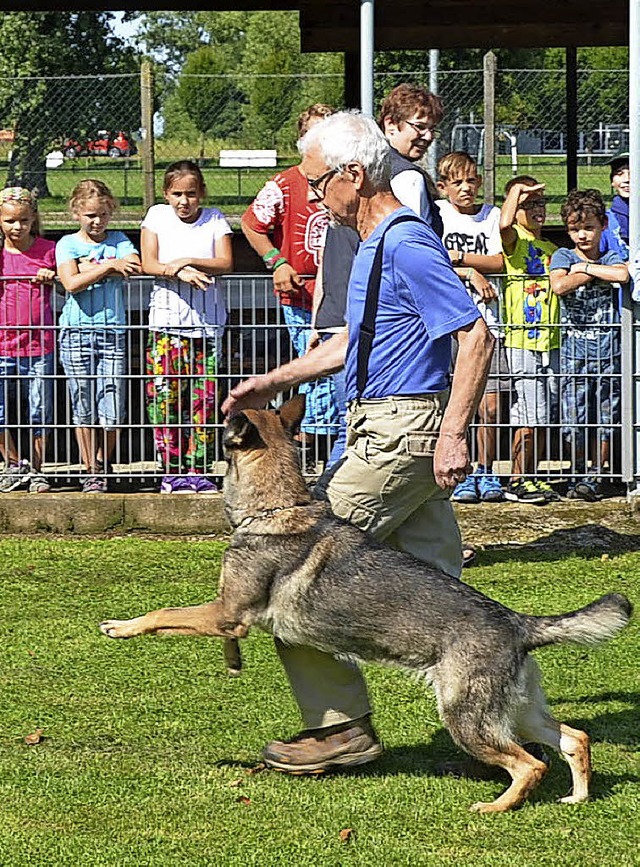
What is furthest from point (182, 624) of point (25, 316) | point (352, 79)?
point (352, 79)

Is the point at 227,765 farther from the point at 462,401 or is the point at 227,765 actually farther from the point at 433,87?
the point at 433,87

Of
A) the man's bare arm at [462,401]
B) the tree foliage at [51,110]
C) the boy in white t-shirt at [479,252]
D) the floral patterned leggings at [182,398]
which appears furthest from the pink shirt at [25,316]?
the tree foliage at [51,110]

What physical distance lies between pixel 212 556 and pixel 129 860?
185 inches

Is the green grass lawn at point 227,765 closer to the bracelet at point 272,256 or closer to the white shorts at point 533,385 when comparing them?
the white shorts at point 533,385

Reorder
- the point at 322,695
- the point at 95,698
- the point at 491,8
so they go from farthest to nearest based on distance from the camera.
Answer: the point at 491,8
the point at 95,698
the point at 322,695

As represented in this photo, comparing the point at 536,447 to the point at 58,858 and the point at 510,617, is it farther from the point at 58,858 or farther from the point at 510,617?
the point at 58,858

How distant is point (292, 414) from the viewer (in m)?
5.41

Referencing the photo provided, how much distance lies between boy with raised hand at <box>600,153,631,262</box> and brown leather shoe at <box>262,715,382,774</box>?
18.3ft

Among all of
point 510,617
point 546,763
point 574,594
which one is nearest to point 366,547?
point 510,617

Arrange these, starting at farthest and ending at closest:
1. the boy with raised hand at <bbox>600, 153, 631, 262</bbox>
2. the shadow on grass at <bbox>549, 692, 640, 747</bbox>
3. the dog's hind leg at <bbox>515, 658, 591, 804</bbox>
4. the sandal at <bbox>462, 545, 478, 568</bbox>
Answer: the boy with raised hand at <bbox>600, 153, 631, 262</bbox> → the sandal at <bbox>462, 545, 478, 568</bbox> → the shadow on grass at <bbox>549, 692, 640, 747</bbox> → the dog's hind leg at <bbox>515, 658, 591, 804</bbox>

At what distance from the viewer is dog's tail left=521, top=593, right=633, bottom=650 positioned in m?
4.96

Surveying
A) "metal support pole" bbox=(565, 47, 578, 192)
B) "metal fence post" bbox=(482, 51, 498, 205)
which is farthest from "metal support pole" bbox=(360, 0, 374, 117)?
"metal fence post" bbox=(482, 51, 498, 205)

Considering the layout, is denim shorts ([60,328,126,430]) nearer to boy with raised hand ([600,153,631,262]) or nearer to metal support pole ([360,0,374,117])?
metal support pole ([360,0,374,117])

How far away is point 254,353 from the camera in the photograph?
994cm
